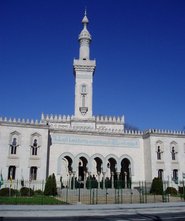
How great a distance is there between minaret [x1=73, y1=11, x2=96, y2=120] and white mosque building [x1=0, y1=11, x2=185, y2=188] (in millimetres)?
2646

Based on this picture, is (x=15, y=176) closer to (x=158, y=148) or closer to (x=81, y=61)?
(x=158, y=148)

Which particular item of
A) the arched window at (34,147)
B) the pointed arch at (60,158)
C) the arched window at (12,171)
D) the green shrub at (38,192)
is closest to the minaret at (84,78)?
the pointed arch at (60,158)

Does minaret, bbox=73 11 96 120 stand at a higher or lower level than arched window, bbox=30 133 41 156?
higher

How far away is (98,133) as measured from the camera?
3562 cm

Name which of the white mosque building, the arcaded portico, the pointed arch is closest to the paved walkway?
the arcaded portico

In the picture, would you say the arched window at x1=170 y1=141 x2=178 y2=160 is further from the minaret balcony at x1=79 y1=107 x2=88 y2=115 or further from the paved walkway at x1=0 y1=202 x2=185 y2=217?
the paved walkway at x1=0 y1=202 x2=185 y2=217

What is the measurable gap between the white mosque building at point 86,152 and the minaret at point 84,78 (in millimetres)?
2646

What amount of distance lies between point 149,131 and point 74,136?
9594 millimetres

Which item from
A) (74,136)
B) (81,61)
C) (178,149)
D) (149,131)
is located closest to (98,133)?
(74,136)

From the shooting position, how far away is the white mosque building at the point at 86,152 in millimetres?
31094

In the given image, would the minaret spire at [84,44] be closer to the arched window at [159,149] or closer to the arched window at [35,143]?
the arched window at [35,143]

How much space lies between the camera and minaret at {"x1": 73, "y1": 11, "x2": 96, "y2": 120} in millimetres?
42156

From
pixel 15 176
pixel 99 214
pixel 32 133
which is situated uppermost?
pixel 32 133

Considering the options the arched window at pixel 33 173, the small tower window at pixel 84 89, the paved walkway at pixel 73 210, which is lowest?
the paved walkway at pixel 73 210
